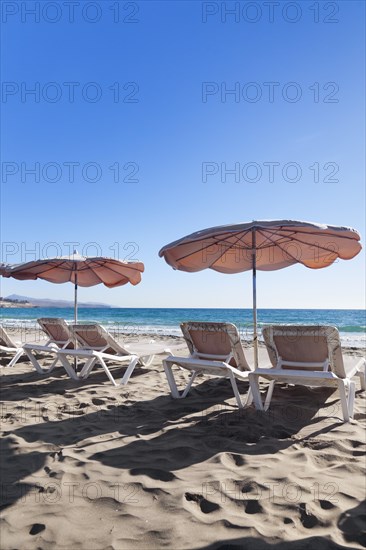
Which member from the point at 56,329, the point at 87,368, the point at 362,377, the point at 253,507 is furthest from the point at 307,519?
the point at 56,329

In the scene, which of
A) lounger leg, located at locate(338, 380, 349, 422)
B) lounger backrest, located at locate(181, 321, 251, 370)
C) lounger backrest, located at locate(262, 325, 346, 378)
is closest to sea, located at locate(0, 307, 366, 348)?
lounger backrest, located at locate(181, 321, 251, 370)

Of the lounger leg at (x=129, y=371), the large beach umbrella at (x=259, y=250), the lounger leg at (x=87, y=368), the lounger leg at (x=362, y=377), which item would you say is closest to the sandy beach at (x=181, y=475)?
the lounger leg at (x=362, y=377)

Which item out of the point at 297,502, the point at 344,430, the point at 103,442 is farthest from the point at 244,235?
the point at 297,502

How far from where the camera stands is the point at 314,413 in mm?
4004

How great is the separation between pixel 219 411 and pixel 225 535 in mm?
2214

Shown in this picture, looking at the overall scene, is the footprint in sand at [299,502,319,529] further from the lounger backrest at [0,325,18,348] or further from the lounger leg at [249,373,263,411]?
the lounger backrest at [0,325,18,348]

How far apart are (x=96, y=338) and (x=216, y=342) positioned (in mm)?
2507

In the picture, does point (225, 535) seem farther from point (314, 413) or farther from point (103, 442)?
point (314, 413)

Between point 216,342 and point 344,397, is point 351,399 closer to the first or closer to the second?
point 344,397

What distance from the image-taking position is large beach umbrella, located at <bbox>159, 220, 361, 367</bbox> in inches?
201

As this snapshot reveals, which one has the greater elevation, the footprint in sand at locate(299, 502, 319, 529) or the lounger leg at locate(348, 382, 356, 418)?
the lounger leg at locate(348, 382, 356, 418)

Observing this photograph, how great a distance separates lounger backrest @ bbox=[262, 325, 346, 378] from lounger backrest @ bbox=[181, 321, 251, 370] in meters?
0.37

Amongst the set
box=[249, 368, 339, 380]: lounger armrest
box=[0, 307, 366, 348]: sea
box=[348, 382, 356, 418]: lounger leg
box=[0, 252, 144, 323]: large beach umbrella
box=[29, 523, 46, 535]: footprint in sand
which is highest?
box=[0, 252, 144, 323]: large beach umbrella

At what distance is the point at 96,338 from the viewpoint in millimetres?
6285
